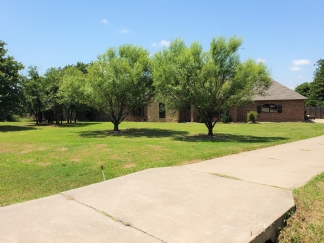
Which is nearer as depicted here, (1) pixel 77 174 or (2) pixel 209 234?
(2) pixel 209 234

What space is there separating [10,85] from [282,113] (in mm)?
28506

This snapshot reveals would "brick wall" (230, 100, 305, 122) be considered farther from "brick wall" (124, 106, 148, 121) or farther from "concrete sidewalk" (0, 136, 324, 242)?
"concrete sidewalk" (0, 136, 324, 242)

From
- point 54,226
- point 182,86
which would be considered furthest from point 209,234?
point 182,86

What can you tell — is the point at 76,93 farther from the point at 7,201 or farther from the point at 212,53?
the point at 7,201

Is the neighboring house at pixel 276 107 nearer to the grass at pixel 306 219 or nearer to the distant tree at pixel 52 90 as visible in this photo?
the distant tree at pixel 52 90

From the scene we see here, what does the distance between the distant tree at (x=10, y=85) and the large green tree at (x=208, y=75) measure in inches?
669

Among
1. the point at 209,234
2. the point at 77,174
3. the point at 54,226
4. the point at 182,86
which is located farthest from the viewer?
the point at 182,86

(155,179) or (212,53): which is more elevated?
(212,53)

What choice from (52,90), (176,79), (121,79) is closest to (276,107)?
(176,79)

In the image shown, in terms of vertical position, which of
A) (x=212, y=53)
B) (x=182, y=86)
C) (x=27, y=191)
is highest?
(x=212, y=53)

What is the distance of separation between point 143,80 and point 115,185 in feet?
42.0

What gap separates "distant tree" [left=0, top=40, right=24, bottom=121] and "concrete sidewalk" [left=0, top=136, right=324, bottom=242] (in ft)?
73.9

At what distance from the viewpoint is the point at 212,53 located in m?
13.1

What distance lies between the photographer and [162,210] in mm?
3578
